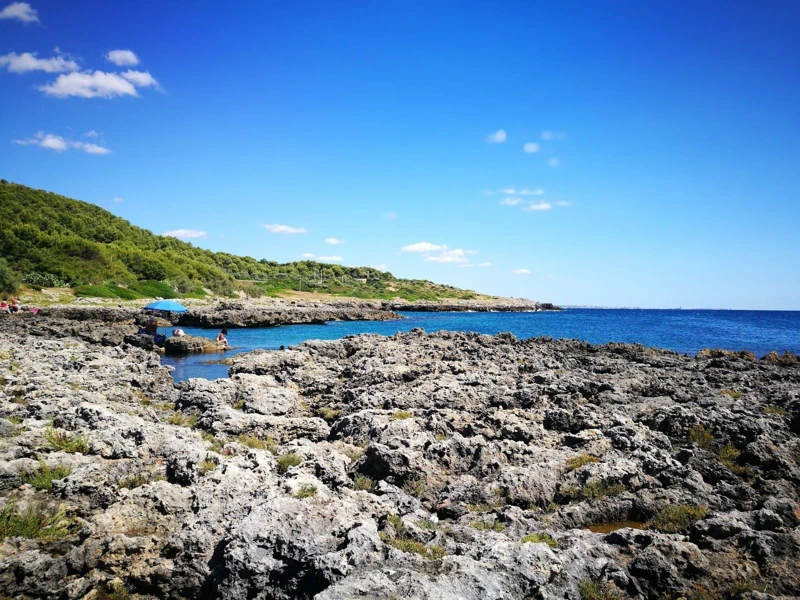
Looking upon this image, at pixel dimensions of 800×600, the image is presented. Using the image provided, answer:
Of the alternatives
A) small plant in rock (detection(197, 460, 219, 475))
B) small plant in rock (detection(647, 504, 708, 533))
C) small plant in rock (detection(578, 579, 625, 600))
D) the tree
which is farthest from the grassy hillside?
small plant in rock (detection(578, 579, 625, 600))

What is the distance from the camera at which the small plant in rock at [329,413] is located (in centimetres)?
1627

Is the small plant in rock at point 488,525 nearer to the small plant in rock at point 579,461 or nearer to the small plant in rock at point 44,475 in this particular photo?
the small plant in rock at point 579,461

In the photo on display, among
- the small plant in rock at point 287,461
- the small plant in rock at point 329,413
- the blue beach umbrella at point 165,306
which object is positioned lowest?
the small plant in rock at point 329,413

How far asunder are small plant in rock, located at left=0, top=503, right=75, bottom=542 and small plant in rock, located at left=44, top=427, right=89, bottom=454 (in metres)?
2.31

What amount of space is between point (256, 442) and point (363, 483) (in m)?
3.64

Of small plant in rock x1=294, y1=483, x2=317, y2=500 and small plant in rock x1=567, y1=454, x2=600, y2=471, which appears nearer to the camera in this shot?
small plant in rock x1=294, y1=483, x2=317, y2=500

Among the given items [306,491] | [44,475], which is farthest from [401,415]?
[44,475]

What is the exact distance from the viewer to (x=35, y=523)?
22.9 feet

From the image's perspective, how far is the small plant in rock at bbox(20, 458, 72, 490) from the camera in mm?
7934

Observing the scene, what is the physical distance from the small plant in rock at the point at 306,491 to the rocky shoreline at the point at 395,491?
5 cm

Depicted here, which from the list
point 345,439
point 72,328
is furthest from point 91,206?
point 345,439

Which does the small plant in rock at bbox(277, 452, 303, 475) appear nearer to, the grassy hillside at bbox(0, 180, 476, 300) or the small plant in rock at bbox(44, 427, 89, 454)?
the small plant in rock at bbox(44, 427, 89, 454)

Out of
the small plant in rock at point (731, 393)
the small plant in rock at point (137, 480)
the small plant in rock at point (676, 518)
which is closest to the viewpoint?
the small plant in rock at point (676, 518)

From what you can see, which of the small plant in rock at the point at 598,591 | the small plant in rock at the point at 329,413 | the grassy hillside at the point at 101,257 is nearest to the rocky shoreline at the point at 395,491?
the small plant in rock at the point at 598,591
